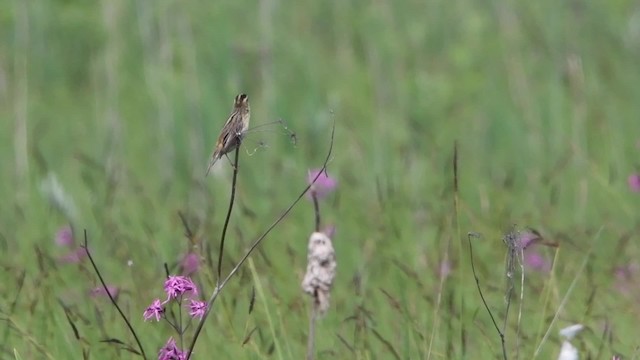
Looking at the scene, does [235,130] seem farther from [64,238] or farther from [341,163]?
[341,163]

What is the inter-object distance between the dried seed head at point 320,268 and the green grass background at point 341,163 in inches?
7.5

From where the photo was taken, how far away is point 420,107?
208 inches

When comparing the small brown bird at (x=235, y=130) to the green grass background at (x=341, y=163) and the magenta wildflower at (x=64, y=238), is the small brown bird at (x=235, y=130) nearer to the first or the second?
the green grass background at (x=341, y=163)

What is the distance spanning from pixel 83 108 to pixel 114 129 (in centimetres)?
145

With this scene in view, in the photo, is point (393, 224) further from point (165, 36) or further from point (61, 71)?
point (61, 71)

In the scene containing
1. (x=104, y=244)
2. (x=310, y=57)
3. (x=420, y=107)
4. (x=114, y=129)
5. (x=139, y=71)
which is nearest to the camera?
(x=104, y=244)

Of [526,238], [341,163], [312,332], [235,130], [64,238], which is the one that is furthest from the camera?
[341,163]

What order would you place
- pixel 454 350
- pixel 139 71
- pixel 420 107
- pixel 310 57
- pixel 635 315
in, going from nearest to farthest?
1. pixel 454 350
2. pixel 635 315
3. pixel 420 107
4. pixel 310 57
5. pixel 139 71

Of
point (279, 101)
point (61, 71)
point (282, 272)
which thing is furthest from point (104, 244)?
point (61, 71)

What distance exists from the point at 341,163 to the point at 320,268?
2.90 meters

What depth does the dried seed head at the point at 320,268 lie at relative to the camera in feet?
7.22

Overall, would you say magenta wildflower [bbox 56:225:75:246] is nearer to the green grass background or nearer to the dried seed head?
the green grass background

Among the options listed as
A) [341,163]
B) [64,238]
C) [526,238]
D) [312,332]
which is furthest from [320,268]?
[341,163]

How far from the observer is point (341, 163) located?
5117 mm
